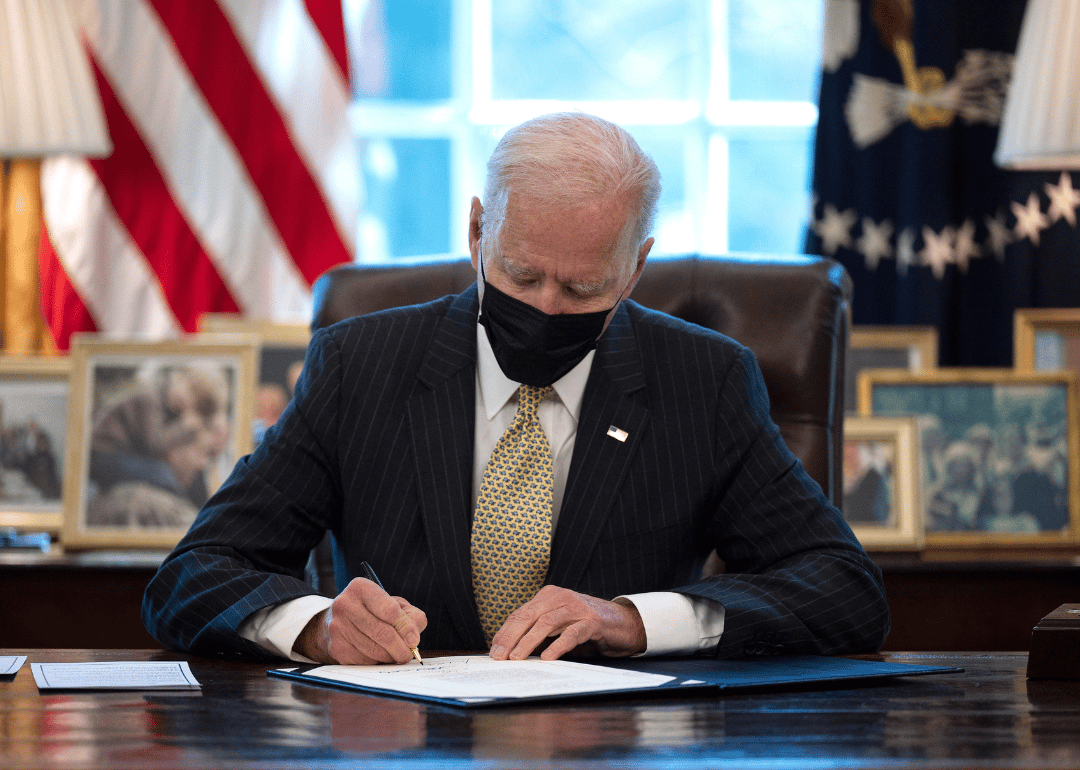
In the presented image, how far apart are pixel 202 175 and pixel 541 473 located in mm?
1891

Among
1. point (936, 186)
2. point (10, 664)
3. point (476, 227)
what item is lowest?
point (10, 664)

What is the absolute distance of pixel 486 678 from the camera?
45.4 inches

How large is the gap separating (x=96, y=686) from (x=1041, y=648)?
3.14ft

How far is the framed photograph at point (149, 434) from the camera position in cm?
261

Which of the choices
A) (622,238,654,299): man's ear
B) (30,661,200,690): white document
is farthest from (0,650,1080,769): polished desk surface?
(622,238,654,299): man's ear

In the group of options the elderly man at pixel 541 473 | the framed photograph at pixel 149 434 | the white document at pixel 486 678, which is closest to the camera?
the white document at pixel 486 678

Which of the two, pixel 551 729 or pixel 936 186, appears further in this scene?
pixel 936 186

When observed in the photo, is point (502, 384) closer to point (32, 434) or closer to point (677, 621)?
point (677, 621)

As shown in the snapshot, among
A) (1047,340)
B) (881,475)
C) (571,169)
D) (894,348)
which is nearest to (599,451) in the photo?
(571,169)

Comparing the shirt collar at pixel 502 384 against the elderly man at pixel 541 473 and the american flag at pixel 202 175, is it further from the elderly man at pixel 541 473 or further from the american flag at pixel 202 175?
the american flag at pixel 202 175

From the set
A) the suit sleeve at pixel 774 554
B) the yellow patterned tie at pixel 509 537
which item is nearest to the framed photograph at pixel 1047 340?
the suit sleeve at pixel 774 554

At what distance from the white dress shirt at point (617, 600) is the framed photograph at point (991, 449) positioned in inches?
51.3

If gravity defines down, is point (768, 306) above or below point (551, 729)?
above

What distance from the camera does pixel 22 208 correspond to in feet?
9.34
